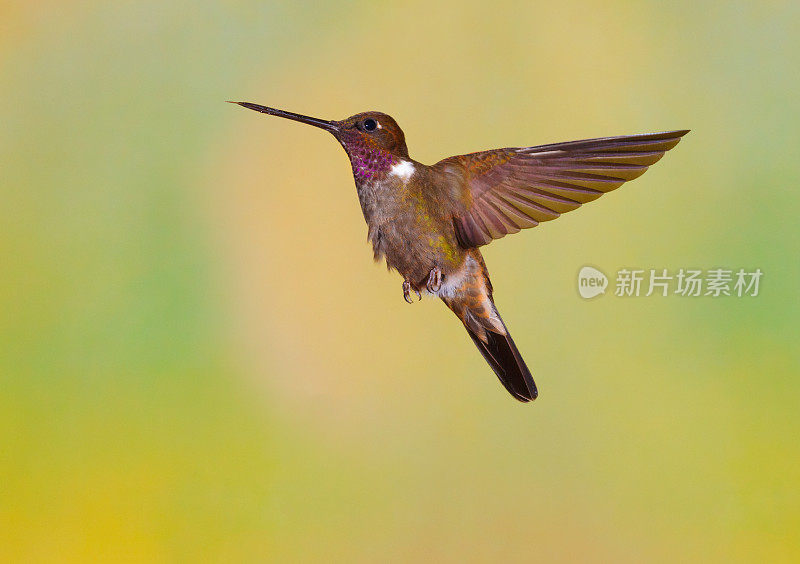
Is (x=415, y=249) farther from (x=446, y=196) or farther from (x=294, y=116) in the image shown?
(x=294, y=116)

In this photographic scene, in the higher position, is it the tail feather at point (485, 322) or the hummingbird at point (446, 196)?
the hummingbird at point (446, 196)

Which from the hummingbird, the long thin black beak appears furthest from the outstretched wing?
the long thin black beak

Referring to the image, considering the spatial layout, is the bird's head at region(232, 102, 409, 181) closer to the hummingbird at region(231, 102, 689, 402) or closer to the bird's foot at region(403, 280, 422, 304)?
the hummingbird at region(231, 102, 689, 402)

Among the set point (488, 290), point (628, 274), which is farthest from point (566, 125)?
point (488, 290)

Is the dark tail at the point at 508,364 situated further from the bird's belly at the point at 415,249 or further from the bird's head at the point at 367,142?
the bird's head at the point at 367,142

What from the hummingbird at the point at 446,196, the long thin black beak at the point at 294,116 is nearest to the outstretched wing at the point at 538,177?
the hummingbird at the point at 446,196

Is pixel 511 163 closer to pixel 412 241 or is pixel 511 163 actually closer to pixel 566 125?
pixel 412 241

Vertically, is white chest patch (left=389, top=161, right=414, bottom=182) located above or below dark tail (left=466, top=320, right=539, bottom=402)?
above
